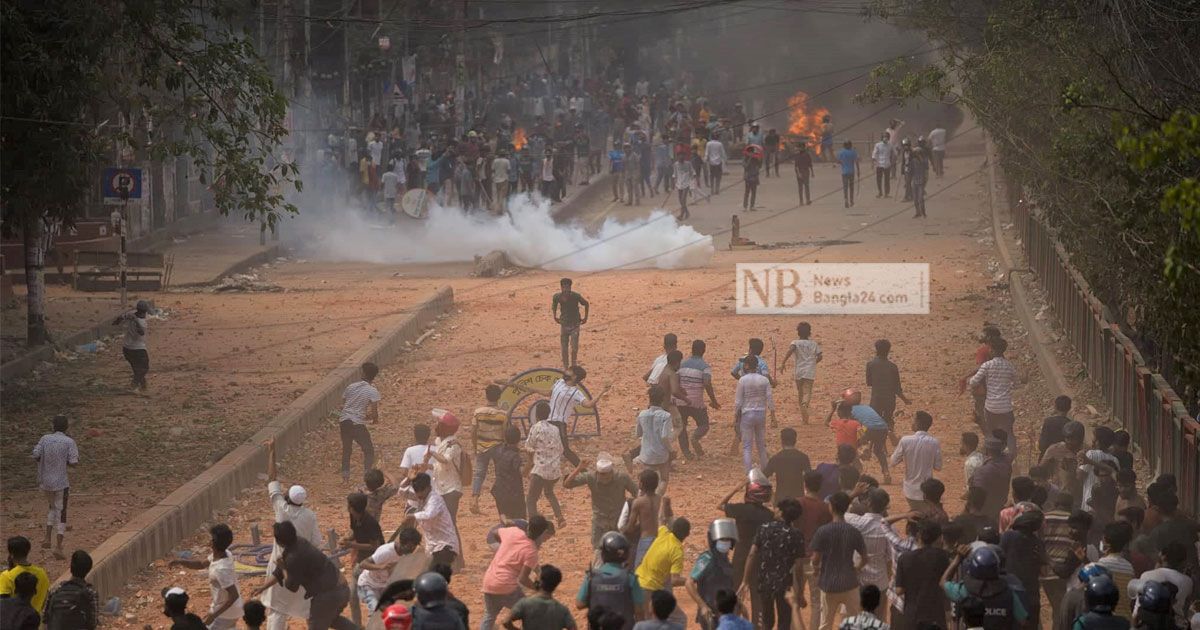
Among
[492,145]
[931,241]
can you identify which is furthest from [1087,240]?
[492,145]

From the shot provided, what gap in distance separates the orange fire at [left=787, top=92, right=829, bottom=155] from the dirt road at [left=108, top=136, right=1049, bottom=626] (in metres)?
15.9

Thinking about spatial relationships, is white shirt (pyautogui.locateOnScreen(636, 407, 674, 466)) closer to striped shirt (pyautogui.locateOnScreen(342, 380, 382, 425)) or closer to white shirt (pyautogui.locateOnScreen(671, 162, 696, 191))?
striped shirt (pyautogui.locateOnScreen(342, 380, 382, 425))

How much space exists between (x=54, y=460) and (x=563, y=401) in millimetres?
4719

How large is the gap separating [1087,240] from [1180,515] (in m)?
7.61

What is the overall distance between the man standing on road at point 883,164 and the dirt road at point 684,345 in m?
1.85

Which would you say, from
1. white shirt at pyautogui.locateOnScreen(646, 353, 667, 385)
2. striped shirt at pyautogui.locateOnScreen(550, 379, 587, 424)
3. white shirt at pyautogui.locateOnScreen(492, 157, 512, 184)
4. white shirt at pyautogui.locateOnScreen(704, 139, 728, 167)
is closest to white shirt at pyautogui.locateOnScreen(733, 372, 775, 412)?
white shirt at pyautogui.locateOnScreen(646, 353, 667, 385)

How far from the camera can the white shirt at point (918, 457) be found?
1318 cm

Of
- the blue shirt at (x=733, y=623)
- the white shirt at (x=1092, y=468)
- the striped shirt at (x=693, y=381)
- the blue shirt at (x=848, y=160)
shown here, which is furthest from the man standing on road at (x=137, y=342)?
the blue shirt at (x=848, y=160)

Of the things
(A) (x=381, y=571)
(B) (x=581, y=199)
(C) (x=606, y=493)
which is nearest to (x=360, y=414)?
(C) (x=606, y=493)

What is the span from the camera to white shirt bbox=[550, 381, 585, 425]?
15781 millimetres

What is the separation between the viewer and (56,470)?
13914mm

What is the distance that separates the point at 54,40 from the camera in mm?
17812

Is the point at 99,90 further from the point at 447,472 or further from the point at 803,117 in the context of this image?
the point at 803,117

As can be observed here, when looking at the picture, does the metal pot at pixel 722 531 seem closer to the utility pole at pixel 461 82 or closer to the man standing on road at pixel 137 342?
the man standing on road at pixel 137 342
